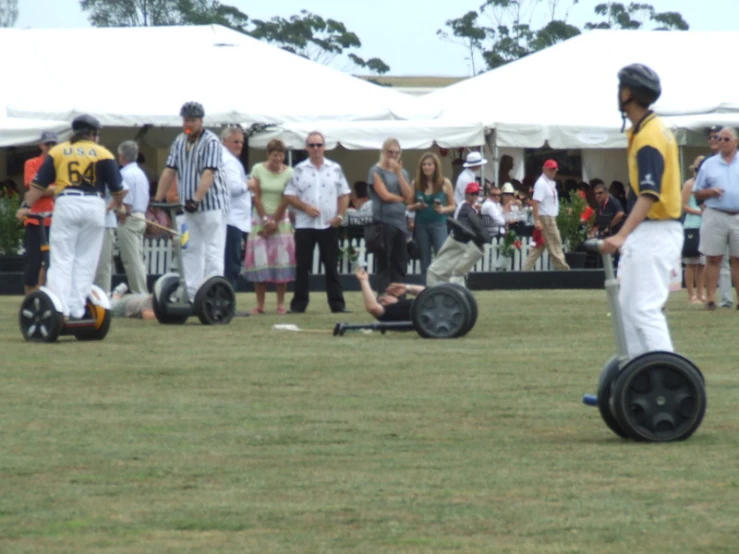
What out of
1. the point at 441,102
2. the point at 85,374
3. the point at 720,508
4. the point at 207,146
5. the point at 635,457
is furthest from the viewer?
the point at 441,102

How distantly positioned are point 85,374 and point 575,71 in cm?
1984

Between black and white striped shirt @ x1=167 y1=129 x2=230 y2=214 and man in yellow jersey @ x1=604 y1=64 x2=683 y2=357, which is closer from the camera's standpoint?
man in yellow jersey @ x1=604 y1=64 x2=683 y2=357

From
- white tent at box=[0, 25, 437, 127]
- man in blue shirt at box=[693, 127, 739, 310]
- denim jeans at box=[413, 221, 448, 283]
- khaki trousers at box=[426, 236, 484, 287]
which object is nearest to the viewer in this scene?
khaki trousers at box=[426, 236, 484, 287]

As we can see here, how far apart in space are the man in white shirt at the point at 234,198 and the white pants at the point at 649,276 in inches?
334

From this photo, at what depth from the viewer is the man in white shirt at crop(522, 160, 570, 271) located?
77.7ft

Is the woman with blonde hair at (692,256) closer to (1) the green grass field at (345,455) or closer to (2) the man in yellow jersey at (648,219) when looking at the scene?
(1) the green grass field at (345,455)

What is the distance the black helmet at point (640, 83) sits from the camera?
26.0 ft

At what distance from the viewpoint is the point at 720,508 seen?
6.25m

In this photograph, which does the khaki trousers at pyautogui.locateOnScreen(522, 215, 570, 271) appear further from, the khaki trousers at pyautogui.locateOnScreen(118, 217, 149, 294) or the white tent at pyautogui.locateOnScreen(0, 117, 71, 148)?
the khaki trousers at pyautogui.locateOnScreen(118, 217, 149, 294)

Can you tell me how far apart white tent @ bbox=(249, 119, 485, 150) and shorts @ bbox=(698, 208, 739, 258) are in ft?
28.9

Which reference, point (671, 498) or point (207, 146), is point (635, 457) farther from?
point (207, 146)

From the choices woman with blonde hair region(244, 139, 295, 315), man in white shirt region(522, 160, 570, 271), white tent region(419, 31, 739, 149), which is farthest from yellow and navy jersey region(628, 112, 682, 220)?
white tent region(419, 31, 739, 149)

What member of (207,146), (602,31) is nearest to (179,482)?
(207,146)

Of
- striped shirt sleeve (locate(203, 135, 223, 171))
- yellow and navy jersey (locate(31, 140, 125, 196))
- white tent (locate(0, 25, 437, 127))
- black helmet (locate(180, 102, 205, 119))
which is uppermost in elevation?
white tent (locate(0, 25, 437, 127))
